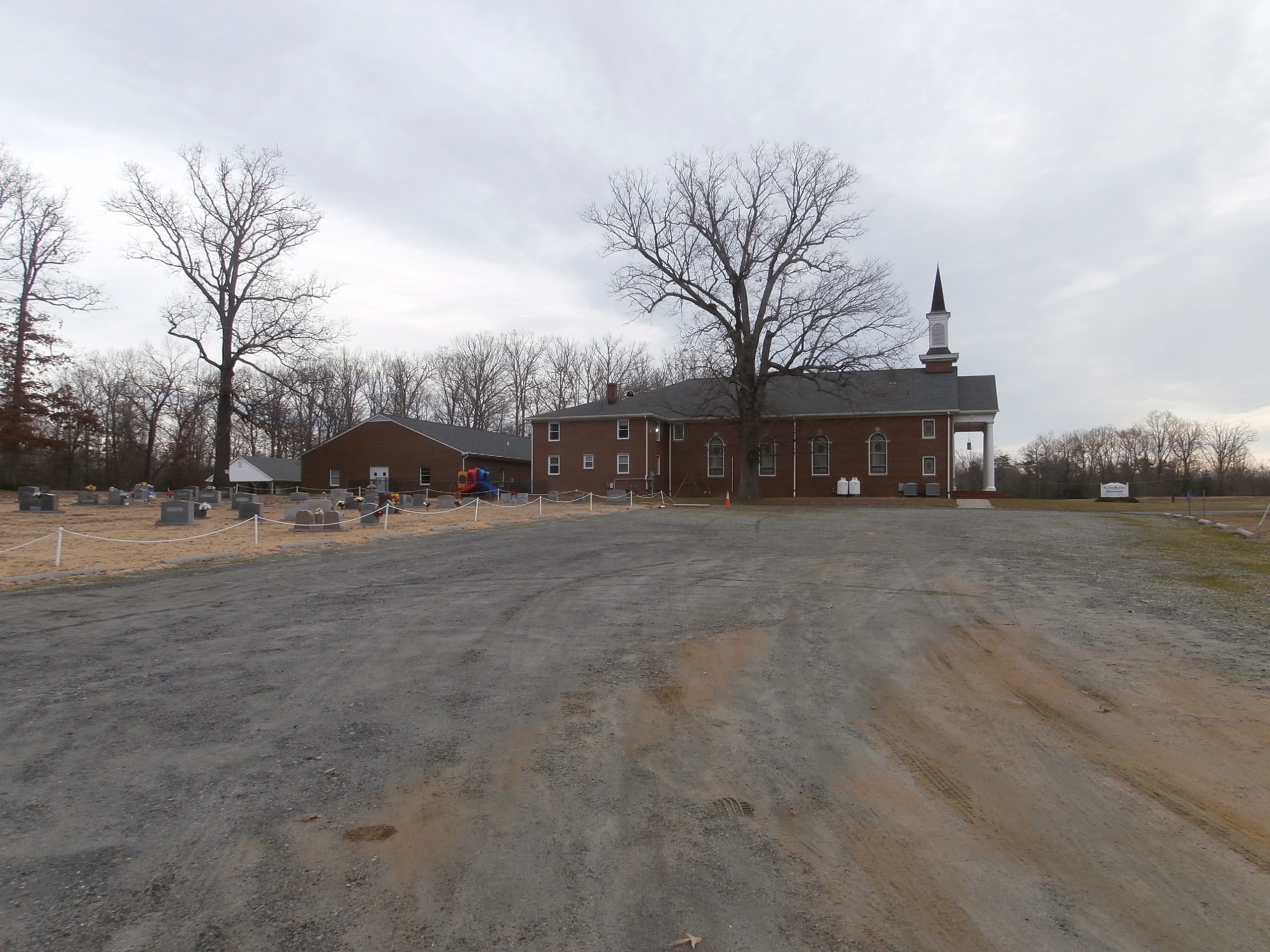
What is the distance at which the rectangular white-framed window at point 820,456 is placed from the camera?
4406 centimetres

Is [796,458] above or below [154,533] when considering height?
above

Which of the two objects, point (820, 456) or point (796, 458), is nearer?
point (820, 456)

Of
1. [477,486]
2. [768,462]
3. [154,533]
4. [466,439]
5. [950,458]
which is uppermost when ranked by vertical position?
[466,439]

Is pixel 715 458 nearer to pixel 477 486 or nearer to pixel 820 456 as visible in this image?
pixel 820 456

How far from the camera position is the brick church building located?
4175 cm

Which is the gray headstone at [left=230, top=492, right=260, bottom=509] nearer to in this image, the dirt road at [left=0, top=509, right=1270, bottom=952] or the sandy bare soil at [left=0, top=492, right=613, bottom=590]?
the sandy bare soil at [left=0, top=492, right=613, bottom=590]

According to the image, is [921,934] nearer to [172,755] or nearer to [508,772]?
[508,772]

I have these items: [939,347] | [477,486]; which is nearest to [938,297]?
[939,347]

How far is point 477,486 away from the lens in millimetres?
32812

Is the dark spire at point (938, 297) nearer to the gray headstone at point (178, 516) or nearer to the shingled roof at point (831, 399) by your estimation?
the shingled roof at point (831, 399)

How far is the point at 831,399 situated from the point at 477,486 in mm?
22206

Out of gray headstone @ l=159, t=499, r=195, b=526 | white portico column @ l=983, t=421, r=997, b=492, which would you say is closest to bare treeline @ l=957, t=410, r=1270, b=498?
white portico column @ l=983, t=421, r=997, b=492

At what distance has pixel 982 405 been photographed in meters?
41.7

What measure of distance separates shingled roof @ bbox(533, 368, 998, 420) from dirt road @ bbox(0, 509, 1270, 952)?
105 feet
